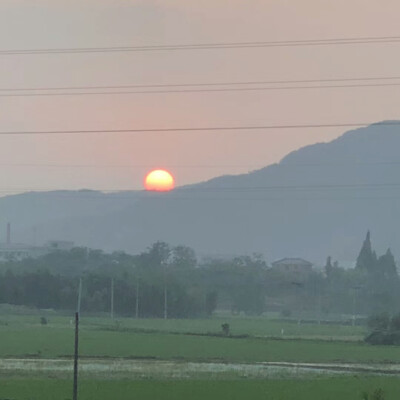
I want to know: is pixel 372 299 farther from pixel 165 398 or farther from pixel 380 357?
pixel 165 398

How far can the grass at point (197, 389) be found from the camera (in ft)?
81.6

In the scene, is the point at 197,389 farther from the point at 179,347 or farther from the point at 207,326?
the point at 207,326

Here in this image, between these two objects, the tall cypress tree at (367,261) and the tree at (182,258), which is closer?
the tree at (182,258)

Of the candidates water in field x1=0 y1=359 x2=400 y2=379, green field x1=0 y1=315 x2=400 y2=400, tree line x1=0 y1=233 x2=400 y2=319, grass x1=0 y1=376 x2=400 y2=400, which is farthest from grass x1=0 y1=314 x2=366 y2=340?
grass x1=0 y1=376 x2=400 y2=400

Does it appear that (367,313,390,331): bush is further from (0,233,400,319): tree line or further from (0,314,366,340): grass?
(0,233,400,319): tree line

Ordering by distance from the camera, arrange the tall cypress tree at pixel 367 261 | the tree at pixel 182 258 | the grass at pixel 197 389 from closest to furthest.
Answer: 1. the grass at pixel 197 389
2. the tree at pixel 182 258
3. the tall cypress tree at pixel 367 261

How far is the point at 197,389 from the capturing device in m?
27.0

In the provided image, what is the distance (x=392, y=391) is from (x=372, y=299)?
7604 centimetres

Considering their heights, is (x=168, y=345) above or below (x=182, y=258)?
below


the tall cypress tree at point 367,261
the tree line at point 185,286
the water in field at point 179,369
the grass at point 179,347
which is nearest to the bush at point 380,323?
the grass at point 179,347

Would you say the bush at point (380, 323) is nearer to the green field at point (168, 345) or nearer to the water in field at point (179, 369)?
the green field at point (168, 345)

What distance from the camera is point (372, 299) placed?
334 ft

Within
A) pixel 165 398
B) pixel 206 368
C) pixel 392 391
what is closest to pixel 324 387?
pixel 392 391

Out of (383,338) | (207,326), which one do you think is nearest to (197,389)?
(383,338)
